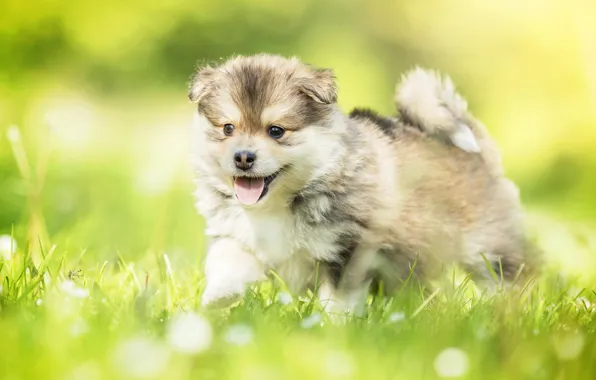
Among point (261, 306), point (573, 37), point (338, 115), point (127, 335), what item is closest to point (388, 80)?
point (573, 37)

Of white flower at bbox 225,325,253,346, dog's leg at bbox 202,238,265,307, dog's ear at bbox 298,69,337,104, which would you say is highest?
dog's ear at bbox 298,69,337,104

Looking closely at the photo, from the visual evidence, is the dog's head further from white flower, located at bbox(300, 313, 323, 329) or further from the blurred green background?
the blurred green background

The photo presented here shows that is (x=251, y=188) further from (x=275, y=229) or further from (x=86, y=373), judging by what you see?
(x=86, y=373)

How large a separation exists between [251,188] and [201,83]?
514 millimetres

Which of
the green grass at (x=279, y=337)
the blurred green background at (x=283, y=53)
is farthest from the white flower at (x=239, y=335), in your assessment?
the blurred green background at (x=283, y=53)

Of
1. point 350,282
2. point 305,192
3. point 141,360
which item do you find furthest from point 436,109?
point 141,360

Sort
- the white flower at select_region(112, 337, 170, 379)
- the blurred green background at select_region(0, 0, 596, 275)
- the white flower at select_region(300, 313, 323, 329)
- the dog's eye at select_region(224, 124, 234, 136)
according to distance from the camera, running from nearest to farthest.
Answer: the white flower at select_region(112, 337, 170, 379)
the white flower at select_region(300, 313, 323, 329)
the dog's eye at select_region(224, 124, 234, 136)
the blurred green background at select_region(0, 0, 596, 275)

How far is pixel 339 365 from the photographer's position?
1931 mm

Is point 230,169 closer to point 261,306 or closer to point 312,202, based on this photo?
point 312,202

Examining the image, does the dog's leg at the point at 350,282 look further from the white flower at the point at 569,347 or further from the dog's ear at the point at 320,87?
the white flower at the point at 569,347

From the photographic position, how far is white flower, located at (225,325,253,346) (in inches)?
81.6

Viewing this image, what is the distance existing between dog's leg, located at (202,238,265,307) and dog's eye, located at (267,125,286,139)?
431mm

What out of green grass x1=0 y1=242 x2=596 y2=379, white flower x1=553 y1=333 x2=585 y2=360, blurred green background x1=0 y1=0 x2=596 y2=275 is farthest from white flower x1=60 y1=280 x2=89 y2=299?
blurred green background x1=0 y1=0 x2=596 y2=275

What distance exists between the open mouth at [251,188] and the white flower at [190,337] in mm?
921
